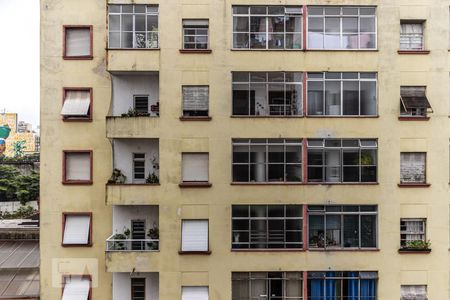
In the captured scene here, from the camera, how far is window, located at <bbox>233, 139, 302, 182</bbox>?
17.6 meters

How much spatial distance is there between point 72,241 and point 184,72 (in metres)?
9.87

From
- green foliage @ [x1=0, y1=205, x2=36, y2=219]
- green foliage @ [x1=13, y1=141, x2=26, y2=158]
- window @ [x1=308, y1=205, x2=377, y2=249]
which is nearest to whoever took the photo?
Result: window @ [x1=308, y1=205, x2=377, y2=249]

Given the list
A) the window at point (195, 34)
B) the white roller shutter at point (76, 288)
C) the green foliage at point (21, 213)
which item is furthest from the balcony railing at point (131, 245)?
the green foliage at point (21, 213)

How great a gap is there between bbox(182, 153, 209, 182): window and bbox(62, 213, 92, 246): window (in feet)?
17.2

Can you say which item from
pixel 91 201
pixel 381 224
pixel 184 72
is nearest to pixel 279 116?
pixel 184 72

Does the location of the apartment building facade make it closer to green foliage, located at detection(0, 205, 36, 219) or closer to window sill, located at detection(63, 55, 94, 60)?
window sill, located at detection(63, 55, 94, 60)

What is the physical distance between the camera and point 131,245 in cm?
1761

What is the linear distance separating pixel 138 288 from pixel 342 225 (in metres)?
10.5

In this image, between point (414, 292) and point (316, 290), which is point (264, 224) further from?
point (414, 292)

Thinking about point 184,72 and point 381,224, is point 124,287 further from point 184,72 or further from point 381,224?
point 381,224

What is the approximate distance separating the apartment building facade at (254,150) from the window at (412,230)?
10 centimetres

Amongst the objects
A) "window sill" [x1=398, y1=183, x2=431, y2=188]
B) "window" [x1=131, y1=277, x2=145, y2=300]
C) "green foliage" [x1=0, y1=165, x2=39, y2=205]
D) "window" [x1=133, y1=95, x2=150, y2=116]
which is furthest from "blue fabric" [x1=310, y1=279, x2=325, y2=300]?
"green foliage" [x1=0, y1=165, x2=39, y2=205]

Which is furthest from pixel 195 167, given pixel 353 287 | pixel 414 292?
pixel 414 292

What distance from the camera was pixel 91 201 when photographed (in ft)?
58.6
